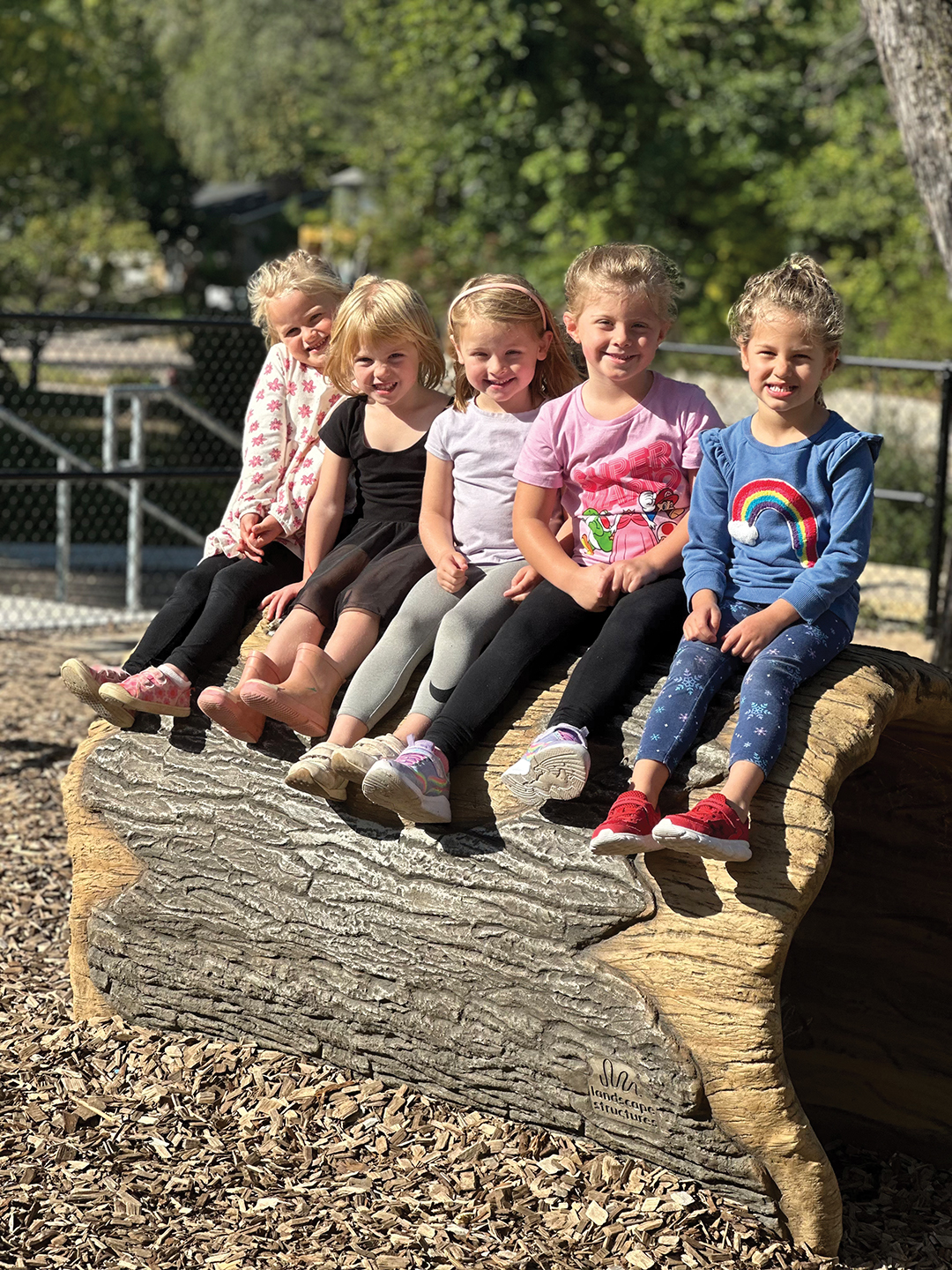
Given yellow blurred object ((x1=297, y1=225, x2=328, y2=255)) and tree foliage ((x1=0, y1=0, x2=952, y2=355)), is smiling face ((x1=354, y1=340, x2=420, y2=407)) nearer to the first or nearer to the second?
tree foliage ((x1=0, y1=0, x2=952, y2=355))

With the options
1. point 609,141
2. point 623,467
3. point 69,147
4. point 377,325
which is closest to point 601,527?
point 623,467

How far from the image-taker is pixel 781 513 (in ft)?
9.68

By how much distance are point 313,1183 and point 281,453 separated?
76.7 inches

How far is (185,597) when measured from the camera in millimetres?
3689

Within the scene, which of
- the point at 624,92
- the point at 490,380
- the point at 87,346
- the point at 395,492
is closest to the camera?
the point at 490,380

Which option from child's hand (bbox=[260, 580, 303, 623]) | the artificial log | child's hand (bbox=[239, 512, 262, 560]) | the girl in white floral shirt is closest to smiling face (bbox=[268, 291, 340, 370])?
the girl in white floral shirt

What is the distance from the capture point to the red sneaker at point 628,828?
2.62 m

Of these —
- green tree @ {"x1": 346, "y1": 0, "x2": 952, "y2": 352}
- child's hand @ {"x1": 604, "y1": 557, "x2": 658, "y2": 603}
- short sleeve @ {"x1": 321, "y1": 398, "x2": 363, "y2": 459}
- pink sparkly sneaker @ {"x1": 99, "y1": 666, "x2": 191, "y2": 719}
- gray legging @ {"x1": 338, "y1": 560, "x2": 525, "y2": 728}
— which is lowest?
pink sparkly sneaker @ {"x1": 99, "y1": 666, "x2": 191, "y2": 719}

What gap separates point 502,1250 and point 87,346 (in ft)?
100

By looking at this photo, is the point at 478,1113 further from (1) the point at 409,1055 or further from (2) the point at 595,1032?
(2) the point at 595,1032

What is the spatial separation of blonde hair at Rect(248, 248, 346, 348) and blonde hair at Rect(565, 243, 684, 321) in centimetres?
95

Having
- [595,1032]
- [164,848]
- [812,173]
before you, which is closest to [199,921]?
[164,848]

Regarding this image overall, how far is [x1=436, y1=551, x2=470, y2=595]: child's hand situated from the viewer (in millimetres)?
3287

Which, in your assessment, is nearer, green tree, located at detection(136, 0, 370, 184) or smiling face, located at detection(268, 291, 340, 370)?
smiling face, located at detection(268, 291, 340, 370)
